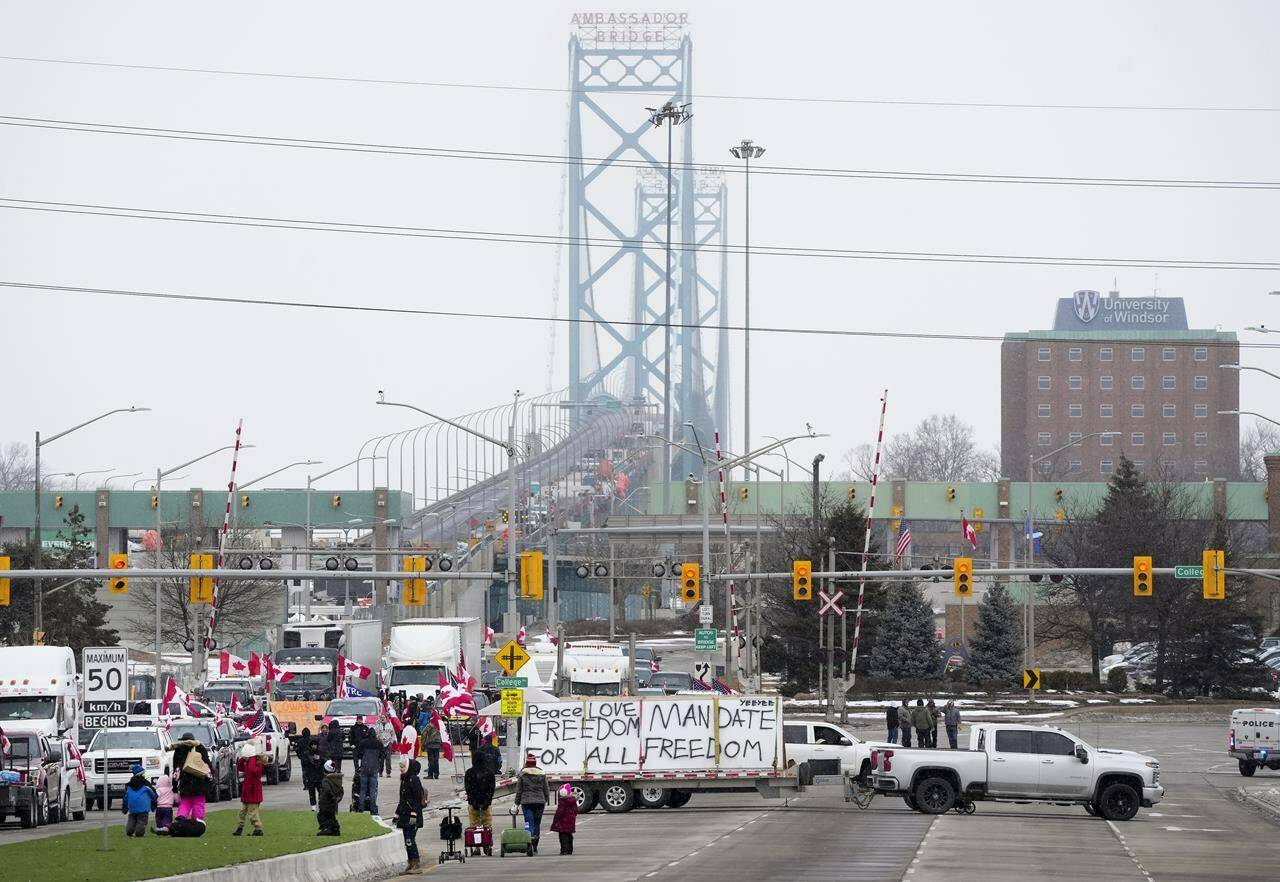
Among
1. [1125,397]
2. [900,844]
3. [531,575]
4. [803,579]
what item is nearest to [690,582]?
[803,579]

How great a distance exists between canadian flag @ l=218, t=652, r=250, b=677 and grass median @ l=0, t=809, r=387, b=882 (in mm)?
37693

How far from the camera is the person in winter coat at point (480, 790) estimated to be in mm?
29141

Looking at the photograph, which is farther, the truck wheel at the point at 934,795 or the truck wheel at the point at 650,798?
the truck wheel at the point at 650,798

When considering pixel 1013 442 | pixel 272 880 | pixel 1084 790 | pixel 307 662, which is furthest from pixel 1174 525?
pixel 1013 442

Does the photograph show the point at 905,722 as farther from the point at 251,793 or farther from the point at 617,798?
the point at 251,793

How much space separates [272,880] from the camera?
22578mm

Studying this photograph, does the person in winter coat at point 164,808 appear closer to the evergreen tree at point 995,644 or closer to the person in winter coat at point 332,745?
the person in winter coat at point 332,745

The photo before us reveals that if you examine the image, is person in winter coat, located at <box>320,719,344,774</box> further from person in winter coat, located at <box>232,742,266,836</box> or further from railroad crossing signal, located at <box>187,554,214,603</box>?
railroad crossing signal, located at <box>187,554,214,603</box>

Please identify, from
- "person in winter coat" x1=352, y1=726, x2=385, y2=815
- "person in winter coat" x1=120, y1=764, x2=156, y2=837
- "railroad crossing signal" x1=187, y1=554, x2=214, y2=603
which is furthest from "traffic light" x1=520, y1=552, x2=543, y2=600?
"person in winter coat" x1=120, y1=764, x2=156, y2=837

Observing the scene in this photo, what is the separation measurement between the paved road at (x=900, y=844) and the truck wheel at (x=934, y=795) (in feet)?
1.64

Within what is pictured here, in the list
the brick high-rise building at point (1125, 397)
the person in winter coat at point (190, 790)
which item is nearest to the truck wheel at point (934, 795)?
the person in winter coat at point (190, 790)

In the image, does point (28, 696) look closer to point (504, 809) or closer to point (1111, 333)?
point (504, 809)

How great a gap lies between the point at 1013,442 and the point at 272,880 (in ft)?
522

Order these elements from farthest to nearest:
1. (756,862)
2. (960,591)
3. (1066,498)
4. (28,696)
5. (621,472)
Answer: (621,472) < (1066,498) < (960,591) < (28,696) < (756,862)
